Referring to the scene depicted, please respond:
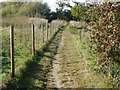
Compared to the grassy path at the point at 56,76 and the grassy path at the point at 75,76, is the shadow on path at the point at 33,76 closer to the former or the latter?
the grassy path at the point at 56,76

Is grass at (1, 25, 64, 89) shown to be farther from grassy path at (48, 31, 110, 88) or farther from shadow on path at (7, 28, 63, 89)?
grassy path at (48, 31, 110, 88)

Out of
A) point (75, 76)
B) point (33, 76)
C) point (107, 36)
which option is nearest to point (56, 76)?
point (75, 76)

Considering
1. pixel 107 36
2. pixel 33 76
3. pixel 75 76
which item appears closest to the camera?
pixel 107 36

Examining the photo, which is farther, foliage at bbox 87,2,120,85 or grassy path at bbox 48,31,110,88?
grassy path at bbox 48,31,110,88

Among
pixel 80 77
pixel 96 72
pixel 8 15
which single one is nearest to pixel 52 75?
pixel 80 77

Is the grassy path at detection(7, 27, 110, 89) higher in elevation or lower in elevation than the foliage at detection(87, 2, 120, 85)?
lower

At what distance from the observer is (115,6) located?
4.04 m

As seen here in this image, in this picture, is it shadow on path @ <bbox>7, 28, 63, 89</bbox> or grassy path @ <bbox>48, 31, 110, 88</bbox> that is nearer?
shadow on path @ <bbox>7, 28, 63, 89</bbox>

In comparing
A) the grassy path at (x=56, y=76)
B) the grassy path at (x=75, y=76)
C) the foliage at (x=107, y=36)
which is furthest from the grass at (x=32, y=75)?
the foliage at (x=107, y=36)

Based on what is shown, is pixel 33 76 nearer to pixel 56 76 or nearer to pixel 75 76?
pixel 56 76

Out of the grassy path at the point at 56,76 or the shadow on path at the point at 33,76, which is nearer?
the shadow on path at the point at 33,76

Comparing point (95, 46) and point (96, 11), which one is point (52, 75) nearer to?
point (95, 46)

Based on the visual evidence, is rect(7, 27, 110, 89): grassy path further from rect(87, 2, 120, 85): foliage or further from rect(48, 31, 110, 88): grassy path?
rect(87, 2, 120, 85): foliage

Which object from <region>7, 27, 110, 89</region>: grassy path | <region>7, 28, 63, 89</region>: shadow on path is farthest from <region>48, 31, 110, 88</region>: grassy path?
<region>7, 28, 63, 89</region>: shadow on path
